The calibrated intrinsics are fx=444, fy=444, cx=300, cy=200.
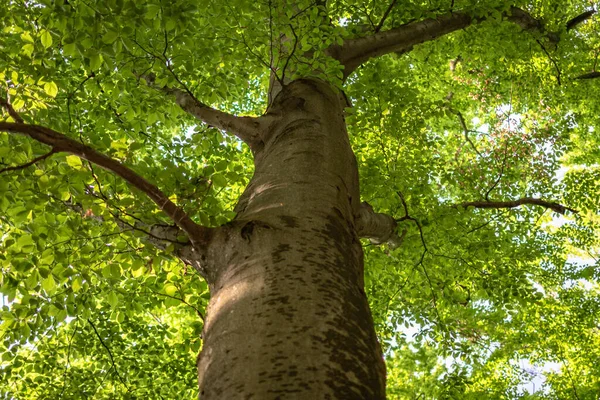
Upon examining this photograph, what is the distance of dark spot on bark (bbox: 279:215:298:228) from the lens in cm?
208

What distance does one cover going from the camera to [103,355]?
5.46m

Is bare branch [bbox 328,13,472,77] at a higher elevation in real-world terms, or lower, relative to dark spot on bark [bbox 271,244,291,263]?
higher

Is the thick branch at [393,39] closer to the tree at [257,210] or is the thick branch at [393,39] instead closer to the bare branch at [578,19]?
the tree at [257,210]

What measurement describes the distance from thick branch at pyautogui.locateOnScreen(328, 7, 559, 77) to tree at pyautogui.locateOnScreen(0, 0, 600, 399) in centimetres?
3

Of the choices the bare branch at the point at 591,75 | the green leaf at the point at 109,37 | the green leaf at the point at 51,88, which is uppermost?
the bare branch at the point at 591,75

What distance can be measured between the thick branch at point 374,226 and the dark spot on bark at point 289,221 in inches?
45.7

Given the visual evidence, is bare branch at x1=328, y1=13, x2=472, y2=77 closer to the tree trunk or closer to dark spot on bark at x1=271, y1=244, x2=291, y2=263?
the tree trunk

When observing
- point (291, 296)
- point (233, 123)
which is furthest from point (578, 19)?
point (291, 296)

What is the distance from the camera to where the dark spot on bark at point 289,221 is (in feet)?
6.82

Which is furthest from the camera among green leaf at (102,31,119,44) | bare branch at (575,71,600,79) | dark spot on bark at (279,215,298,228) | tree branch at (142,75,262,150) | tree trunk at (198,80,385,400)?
bare branch at (575,71,600,79)

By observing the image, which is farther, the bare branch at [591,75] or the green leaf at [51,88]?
the bare branch at [591,75]

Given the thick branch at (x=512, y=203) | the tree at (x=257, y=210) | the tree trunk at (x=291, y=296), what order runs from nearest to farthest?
the tree trunk at (x=291, y=296), the tree at (x=257, y=210), the thick branch at (x=512, y=203)

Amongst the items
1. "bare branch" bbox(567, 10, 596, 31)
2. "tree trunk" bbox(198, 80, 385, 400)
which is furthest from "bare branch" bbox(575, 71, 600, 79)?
"tree trunk" bbox(198, 80, 385, 400)

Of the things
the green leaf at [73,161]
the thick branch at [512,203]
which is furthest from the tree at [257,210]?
the thick branch at [512,203]
